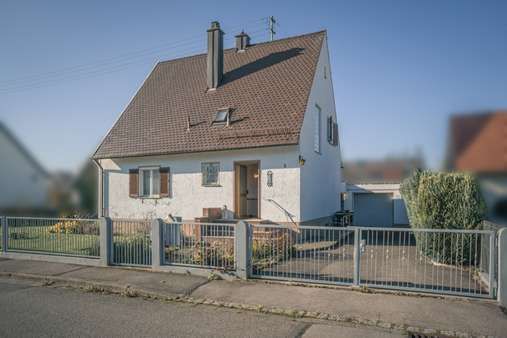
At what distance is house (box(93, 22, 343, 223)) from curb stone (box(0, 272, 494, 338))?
5.89 metres

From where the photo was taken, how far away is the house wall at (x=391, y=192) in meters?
22.3

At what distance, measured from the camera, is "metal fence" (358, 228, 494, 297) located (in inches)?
274

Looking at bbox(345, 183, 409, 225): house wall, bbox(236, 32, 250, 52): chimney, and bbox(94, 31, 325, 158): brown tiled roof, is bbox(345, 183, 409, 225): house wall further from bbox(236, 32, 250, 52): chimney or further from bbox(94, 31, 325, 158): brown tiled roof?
bbox(236, 32, 250, 52): chimney

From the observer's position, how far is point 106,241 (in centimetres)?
955

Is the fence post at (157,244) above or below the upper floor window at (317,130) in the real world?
below

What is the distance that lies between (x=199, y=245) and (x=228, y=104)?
7.98 metres

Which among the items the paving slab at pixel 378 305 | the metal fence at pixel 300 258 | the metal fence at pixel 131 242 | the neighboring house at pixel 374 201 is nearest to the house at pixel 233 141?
the metal fence at pixel 300 258

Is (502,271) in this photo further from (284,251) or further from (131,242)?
(131,242)

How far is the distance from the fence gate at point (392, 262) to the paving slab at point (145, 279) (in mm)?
1473

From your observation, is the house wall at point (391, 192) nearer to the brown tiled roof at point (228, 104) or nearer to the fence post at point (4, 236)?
the brown tiled roof at point (228, 104)

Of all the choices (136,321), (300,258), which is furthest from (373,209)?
(136,321)

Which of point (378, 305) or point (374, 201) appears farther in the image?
point (374, 201)

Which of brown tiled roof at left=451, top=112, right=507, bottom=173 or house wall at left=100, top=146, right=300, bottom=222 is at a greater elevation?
brown tiled roof at left=451, top=112, right=507, bottom=173

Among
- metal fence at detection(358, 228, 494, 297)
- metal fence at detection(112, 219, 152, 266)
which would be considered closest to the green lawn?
metal fence at detection(112, 219, 152, 266)
